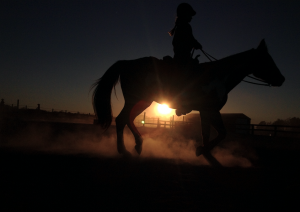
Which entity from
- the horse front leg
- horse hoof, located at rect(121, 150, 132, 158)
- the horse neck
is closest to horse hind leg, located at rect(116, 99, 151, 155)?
horse hoof, located at rect(121, 150, 132, 158)

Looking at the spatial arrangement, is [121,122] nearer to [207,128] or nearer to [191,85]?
[191,85]

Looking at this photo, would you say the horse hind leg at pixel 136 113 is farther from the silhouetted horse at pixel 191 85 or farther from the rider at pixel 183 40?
the rider at pixel 183 40

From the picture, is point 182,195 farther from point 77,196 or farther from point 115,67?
point 115,67

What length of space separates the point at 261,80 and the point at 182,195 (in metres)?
4.23

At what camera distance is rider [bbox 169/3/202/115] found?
186 inches

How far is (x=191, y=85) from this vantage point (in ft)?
15.3

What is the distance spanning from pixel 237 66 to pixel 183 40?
147 cm

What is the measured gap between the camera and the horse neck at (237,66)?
4.84 meters

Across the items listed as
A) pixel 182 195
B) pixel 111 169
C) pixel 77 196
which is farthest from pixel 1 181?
pixel 182 195


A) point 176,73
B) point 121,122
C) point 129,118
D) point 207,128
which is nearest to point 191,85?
point 176,73

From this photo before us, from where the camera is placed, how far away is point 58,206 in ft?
6.61

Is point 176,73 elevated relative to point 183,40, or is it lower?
lower

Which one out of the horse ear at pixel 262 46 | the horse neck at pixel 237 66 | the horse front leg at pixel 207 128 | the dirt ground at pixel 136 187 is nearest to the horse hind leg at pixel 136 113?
the dirt ground at pixel 136 187

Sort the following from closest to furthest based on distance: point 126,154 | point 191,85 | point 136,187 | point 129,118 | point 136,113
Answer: point 136,187 < point 191,85 < point 126,154 < point 129,118 < point 136,113
